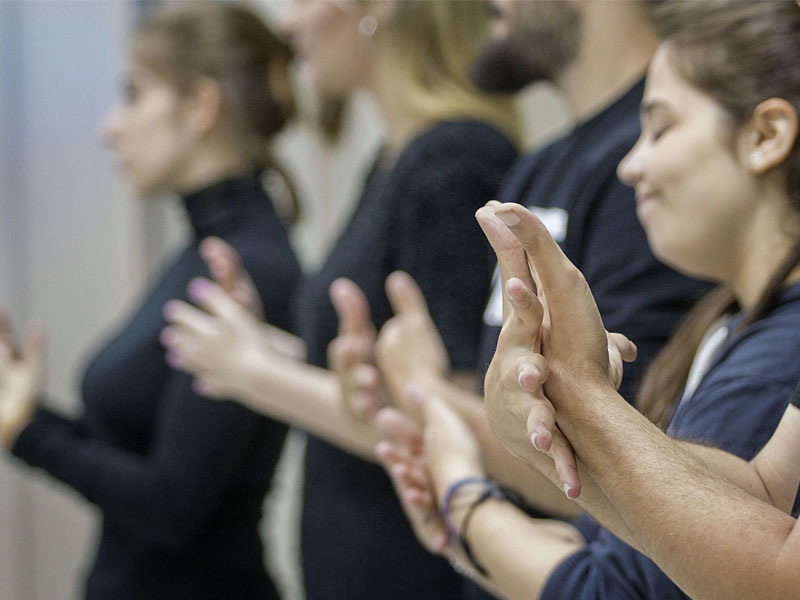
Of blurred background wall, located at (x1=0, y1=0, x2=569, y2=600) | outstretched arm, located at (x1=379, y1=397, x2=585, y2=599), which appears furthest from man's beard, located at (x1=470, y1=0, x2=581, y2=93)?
blurred background wall, located at (x1=0, y1=0, x2=569, y2=600)

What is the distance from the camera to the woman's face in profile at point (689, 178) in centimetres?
61

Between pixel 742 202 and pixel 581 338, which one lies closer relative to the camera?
pixel 581 338

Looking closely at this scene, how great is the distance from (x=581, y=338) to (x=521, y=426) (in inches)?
2.1

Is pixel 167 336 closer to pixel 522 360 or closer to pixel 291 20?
pixel 291 20

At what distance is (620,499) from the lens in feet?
1.42

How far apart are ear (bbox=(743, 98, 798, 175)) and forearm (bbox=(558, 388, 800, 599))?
214mm

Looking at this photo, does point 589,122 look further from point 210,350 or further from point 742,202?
point 210,350

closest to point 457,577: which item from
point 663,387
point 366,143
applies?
point 663,387

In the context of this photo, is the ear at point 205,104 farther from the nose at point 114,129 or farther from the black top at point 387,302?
the black top at point 387,302

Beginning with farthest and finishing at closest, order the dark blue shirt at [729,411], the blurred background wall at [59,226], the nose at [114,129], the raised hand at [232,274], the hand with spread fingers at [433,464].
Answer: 1. the blurred background wall at [59,226]
2. the nose at [114,129]
3. the raised hand at [232,274]
4. the hand with spread fingers at [433,464]
5. the dark blue shirt at [729,411]

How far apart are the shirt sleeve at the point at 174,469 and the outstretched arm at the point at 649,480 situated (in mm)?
951

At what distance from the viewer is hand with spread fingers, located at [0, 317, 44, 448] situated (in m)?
1.51

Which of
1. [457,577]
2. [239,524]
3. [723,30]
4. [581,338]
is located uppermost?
[723,30]

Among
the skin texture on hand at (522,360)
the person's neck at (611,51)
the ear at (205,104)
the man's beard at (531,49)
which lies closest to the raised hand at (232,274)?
the ear at (205,104)
